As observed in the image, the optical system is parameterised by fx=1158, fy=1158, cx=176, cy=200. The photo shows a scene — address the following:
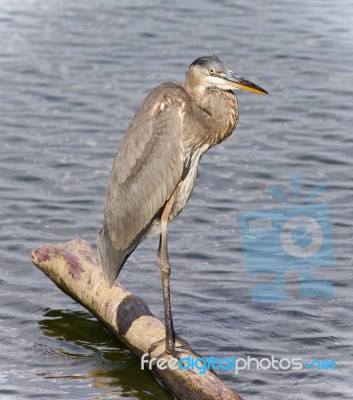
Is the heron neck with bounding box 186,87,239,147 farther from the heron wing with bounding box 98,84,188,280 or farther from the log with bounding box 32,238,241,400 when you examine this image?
the log with bounding box 32,238,241,400

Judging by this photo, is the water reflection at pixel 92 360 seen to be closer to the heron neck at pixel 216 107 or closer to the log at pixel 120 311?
the log at pixel 120 311

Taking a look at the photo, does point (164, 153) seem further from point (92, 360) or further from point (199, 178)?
point (199, 178)

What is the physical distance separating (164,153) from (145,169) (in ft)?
0.74

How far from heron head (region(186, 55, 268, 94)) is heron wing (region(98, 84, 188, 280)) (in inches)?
7.5

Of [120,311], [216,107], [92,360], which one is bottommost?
[92,360]

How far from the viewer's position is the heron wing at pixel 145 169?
354 inches

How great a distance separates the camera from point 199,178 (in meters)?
13.7

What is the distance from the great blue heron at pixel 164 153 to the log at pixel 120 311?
0.23 m

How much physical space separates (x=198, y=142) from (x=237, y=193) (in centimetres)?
421

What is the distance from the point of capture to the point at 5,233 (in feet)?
39.7

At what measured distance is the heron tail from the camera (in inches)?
362

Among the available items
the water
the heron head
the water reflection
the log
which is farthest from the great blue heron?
the water

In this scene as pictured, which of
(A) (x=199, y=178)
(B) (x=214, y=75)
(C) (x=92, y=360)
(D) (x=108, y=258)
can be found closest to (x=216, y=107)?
(B) (x=214, y=75)

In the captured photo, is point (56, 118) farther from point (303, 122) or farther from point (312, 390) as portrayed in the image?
point (312, 390)
